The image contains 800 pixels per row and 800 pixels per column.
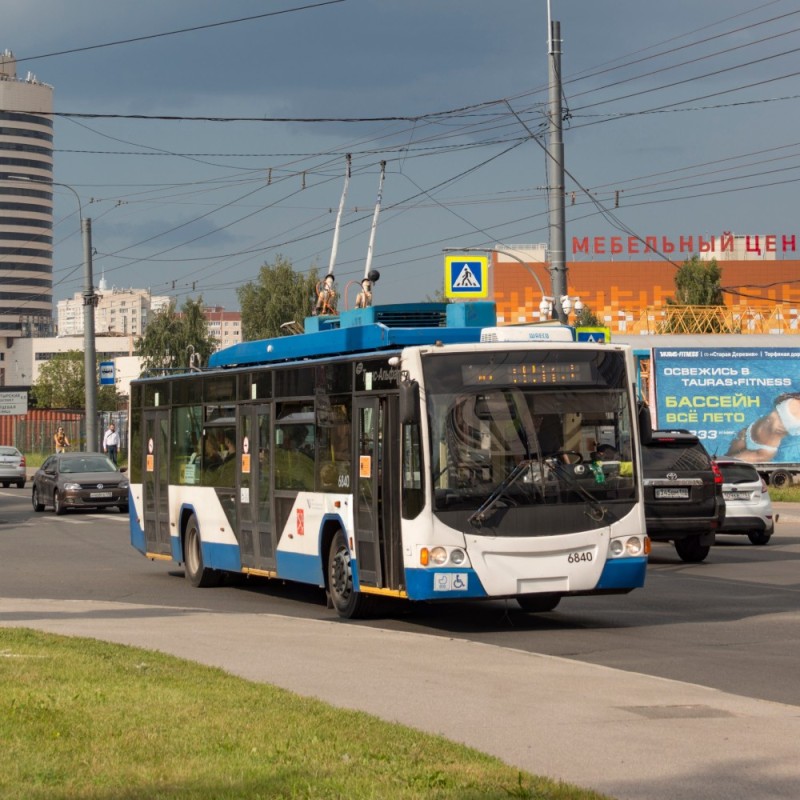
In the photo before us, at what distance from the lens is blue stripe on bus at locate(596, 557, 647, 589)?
13.9 metres

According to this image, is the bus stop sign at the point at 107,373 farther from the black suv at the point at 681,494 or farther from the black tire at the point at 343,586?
the black tire at the point at 343,586

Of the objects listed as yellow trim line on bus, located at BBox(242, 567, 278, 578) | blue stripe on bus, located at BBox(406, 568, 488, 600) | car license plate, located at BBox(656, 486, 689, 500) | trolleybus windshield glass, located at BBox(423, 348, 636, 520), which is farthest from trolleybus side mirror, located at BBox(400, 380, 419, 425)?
car license plate, located at BBox(656, 486, 689, 500)

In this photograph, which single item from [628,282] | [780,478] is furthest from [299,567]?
[628,282]

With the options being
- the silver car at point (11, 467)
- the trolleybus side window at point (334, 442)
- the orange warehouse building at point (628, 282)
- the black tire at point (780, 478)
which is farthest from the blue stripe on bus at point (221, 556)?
the orange warehouse building at point (628, 282)

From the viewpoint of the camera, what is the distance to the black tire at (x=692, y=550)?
881 inches

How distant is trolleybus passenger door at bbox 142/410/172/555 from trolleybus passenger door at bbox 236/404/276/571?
2.72 metres

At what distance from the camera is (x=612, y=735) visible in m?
8.12

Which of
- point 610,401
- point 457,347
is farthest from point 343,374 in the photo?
point 610,401

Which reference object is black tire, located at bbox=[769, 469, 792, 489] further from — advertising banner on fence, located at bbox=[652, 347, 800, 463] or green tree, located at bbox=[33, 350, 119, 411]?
green tree, located at bbox=[33, 350, 119, 411]

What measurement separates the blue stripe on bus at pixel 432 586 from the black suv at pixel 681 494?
27.7ft

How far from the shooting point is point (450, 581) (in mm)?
13422

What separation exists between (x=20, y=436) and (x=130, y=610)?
229 ft

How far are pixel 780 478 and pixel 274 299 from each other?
61936 mm

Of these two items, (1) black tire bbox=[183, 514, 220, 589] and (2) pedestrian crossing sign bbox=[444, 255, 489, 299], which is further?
(2) pedestrian crossing sign bbox=[444, 255, 489, 299]
